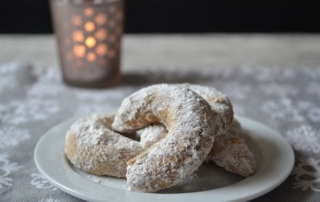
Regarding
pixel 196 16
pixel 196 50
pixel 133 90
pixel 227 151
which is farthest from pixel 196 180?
pixel 196 16

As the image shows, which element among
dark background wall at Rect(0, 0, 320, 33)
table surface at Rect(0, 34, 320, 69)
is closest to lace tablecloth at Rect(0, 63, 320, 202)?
table surface at Rect(0, 34, 320, 69)

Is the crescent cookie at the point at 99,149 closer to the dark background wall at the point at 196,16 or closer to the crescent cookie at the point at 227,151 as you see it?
the crescent cookie at the point at 227,151

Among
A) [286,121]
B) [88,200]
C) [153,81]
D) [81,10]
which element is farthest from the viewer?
[153,81]

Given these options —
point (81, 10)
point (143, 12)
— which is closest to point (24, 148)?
point (81, 10)

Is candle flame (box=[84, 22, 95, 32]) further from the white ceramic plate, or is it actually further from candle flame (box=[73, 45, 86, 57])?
the white ceramic plate

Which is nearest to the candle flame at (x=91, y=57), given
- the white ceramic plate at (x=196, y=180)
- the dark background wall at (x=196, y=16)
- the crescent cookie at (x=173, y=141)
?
the white ceramic plate at (x=196, y=180)

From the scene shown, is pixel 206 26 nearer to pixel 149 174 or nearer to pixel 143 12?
pixel 143 12

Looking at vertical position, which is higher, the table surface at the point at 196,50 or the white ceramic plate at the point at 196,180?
the white ceramic plate at the point at 196,180
